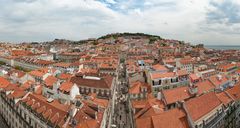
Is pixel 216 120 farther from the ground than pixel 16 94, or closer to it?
closer to it

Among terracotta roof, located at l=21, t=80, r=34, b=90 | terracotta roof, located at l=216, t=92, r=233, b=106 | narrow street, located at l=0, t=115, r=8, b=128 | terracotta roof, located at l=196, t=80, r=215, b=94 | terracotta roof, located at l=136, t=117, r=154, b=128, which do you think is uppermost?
terracotta roof, located at l=216, t=92, r=233, b=106

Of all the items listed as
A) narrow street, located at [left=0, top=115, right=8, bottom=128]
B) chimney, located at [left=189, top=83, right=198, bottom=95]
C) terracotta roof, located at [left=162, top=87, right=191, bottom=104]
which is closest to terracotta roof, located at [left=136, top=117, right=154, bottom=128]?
terracotta roof, located at [left=162, top=87, right=191, bottom=104]

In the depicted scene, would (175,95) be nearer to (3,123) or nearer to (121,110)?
(121,110)

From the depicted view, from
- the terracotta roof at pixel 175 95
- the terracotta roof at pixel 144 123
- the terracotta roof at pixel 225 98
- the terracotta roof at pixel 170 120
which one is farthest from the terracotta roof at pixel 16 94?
the terracotta roof at pixel 225 98

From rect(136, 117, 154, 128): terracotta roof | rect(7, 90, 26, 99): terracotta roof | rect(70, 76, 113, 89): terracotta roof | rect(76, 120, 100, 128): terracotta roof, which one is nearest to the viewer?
rect(76, 120, 100, 128): terracotta roof

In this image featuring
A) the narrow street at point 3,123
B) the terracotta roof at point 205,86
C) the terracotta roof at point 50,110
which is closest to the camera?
the terracotta roof at point 50,110

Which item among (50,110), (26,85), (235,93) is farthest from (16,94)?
(235,93)

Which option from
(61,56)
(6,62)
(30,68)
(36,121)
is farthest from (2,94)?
(61,56)

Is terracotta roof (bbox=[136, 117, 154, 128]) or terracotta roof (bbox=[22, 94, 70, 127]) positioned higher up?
terracotta roof (bbox=[22, 94, 70, 127])

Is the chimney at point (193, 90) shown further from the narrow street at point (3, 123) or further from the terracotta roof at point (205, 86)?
the narrow street at point (3, 123)

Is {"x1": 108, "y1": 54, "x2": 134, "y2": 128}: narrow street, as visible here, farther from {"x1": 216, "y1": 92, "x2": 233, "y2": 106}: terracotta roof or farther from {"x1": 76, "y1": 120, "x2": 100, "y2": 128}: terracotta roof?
{"x1": 216, "y1": 92, "x2": 233, "y2": 106}: terracotta roof
